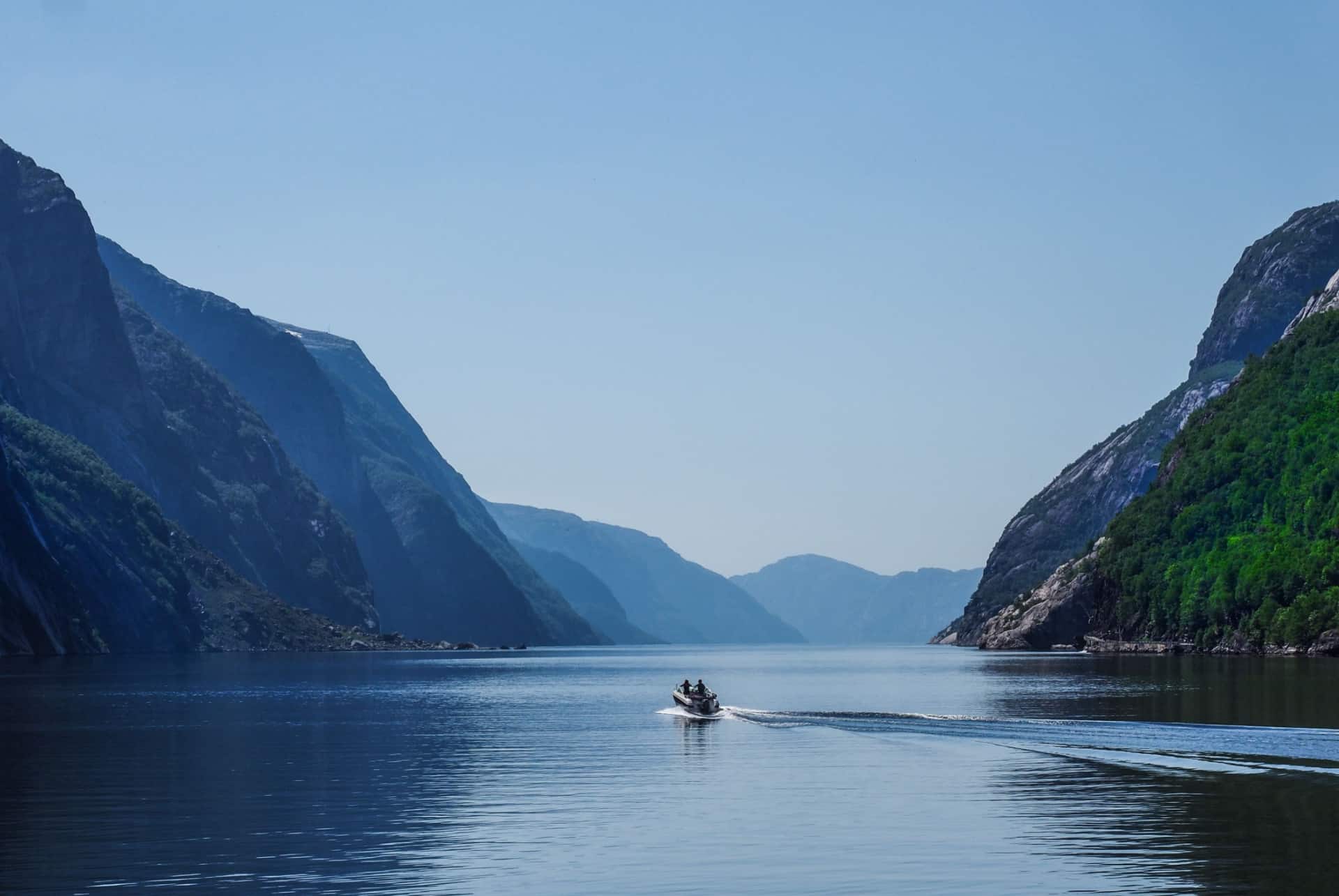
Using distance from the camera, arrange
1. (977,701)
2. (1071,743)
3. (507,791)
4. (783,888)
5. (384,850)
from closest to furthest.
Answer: (783,888)
(384,850)
(507,791)
(1071,743)
(977,701)

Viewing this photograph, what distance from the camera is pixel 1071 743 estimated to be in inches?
3147

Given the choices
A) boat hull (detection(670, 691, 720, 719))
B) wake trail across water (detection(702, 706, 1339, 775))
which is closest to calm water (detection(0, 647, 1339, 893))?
wake trail across water (detection(702, 706, 1339, 775))

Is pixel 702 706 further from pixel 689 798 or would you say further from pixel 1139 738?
pixel 689 798

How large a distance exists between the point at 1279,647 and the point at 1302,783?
149 m

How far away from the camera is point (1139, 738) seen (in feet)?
261

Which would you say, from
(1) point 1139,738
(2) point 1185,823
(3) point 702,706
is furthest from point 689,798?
(3) point 702,706

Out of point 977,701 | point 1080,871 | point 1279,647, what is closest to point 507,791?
point 1080,871

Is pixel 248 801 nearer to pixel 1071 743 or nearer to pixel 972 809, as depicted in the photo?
pixel 972 809

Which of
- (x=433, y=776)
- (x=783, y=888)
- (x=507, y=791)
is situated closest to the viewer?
(x=783, y=888)

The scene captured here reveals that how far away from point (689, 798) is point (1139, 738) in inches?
1144

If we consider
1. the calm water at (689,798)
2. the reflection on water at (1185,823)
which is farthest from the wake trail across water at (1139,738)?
the reflection on water at (1185,823)

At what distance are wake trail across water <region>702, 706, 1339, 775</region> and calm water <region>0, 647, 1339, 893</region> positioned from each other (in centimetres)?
31

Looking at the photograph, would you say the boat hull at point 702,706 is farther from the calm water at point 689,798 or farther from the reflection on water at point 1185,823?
the reflection on water at point 1185,823

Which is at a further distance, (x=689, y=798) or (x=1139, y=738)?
(x=1139, y=738)
